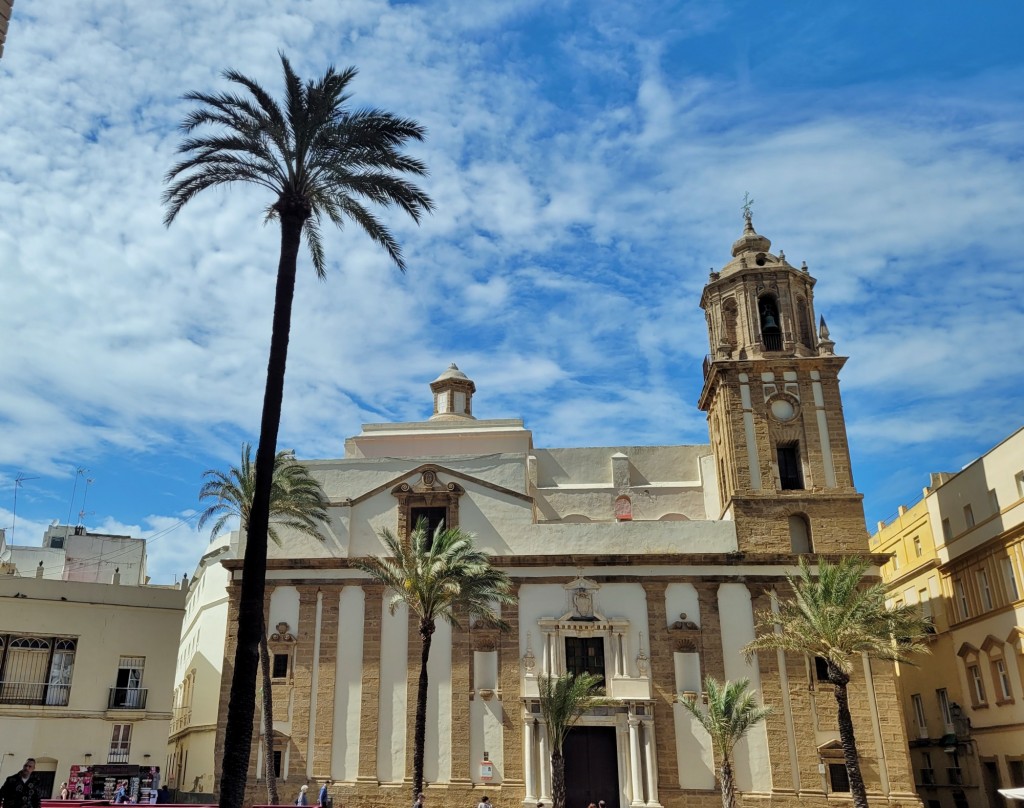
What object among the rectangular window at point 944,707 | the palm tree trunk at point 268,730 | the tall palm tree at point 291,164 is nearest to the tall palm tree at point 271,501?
the palm tree trunk at point 268,730

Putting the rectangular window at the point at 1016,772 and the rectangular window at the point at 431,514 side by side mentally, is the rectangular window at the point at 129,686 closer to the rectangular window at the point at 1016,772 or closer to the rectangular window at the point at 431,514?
the rectangular window at the point at 431,514

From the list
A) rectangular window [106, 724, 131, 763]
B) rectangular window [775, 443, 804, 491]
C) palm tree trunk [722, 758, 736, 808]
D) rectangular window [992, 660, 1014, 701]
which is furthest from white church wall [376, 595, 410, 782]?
rectangular window [992, 660, 1014, 701]

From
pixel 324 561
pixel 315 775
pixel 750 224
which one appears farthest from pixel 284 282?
pixel 750 224

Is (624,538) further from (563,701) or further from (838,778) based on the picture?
(838,778)

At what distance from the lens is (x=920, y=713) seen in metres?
34.5

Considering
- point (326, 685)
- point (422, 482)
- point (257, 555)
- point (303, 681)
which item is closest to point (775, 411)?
point (422, 482)

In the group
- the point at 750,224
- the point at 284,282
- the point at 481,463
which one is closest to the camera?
the point at 284,282

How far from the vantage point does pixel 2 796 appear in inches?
497

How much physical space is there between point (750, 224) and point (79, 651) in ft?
94.0

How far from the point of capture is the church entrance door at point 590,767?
28859 millimetres

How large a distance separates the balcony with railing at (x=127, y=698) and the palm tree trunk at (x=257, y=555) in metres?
14.8

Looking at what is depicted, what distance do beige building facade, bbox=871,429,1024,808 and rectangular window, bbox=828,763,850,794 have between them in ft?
14.7

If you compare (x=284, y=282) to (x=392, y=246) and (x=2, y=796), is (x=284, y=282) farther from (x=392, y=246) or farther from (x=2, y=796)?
(x=2, y=796)

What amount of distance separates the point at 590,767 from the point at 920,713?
13825 mm
